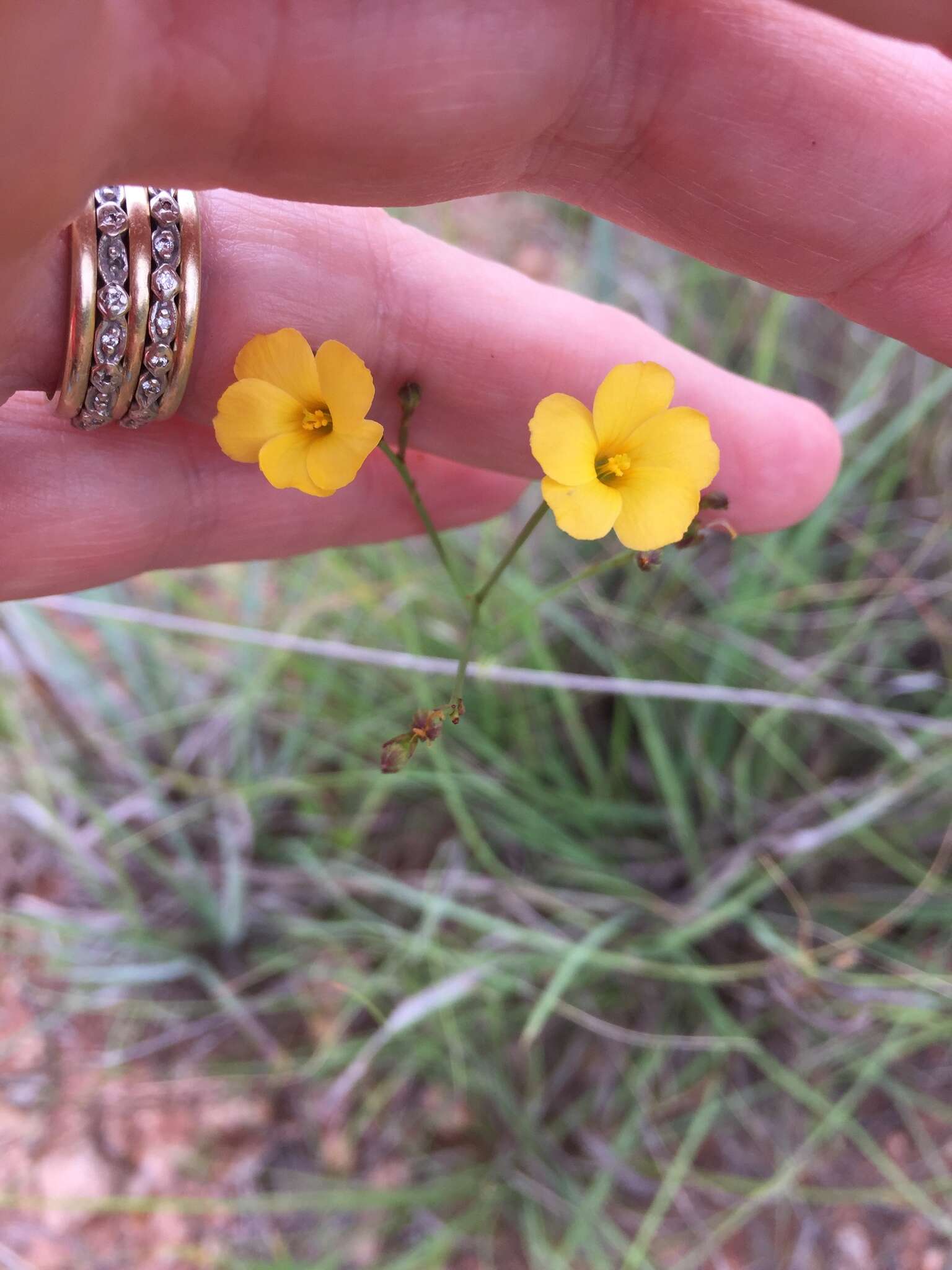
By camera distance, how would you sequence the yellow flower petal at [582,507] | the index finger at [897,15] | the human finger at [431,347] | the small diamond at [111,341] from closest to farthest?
the index finger at [897,15], the yellow flower petal at [582,507], the small diamond at [111,341], the human finger at [431,347]

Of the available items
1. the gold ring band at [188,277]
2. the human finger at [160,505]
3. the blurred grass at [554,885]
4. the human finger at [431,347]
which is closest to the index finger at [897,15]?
the human finger at [431,347]

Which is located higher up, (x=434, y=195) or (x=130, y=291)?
(x=434, y=195)

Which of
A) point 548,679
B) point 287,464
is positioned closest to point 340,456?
point 287,464

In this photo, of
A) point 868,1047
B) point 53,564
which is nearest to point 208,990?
point 53,564

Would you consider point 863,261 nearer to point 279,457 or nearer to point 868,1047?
point 279,457

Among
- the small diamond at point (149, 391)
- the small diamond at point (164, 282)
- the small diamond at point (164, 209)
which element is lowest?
the small diamond at point (149, 391)

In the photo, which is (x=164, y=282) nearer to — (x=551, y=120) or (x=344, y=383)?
(x=344, y=383)

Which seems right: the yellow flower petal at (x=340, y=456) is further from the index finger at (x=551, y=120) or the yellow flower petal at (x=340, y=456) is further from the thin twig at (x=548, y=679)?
the thin twig at (x=548, y=679)

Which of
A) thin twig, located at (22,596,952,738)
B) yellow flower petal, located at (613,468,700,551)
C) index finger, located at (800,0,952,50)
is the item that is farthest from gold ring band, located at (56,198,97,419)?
index finger, located at (800,0,952,50)
